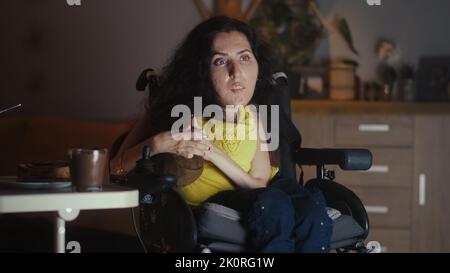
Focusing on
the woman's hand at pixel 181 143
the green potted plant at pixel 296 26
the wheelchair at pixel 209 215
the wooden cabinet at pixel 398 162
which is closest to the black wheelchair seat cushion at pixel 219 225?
the wheelchair at pixel 209 215

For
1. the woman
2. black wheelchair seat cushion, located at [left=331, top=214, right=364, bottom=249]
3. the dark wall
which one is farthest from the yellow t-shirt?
the dark wall

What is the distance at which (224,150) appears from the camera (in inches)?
74.5

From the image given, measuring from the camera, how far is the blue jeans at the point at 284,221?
161cm

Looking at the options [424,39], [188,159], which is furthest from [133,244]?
[424,39]

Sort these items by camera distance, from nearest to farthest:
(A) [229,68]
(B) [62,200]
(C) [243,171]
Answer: (B) [62,200], (C) [243,171], (A) [229,68]

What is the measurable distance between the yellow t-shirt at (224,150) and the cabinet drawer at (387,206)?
97 centimetres

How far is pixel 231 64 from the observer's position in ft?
6.54

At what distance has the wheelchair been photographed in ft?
5.28

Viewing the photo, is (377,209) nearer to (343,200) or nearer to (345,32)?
(345,32)

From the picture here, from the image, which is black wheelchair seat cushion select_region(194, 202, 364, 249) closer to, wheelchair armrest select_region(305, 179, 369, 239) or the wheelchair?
the wheelchair

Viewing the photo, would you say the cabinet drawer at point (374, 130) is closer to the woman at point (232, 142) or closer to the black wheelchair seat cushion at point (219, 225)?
the woman at point (232, 142)

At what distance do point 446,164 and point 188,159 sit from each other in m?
1.30

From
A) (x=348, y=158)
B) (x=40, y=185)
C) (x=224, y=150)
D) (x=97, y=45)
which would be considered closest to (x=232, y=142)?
(x=224, y=150)

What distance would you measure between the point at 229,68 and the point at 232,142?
21 cm
